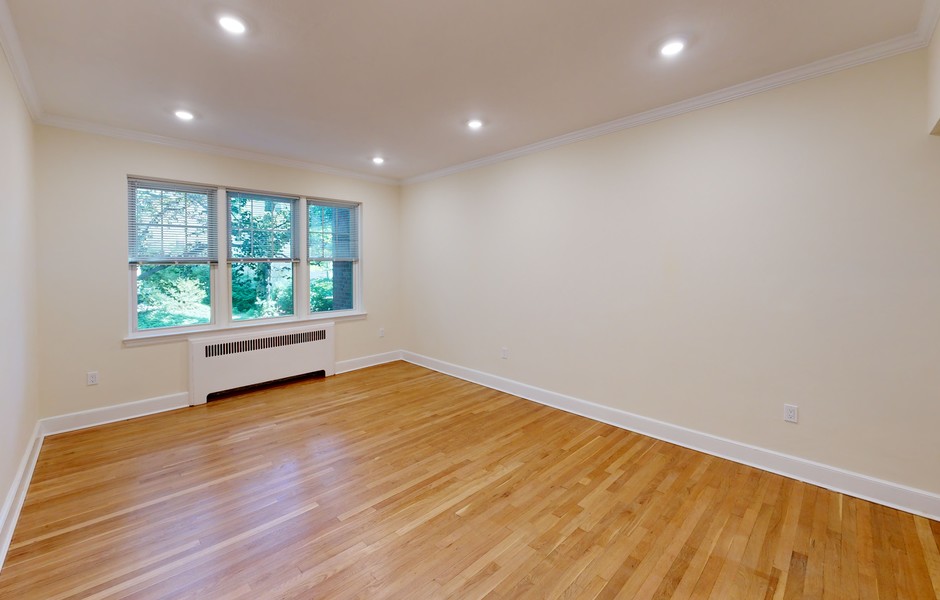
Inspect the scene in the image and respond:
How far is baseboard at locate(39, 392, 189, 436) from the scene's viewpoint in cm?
317

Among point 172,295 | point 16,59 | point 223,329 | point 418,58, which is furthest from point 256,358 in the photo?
A: point 418,58

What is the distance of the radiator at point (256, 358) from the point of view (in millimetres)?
3852

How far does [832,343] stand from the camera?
238 cm

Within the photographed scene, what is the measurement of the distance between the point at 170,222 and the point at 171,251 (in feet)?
0.93

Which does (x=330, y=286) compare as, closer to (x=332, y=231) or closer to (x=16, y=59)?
(x=332, y=231)

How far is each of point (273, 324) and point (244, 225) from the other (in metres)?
1.14

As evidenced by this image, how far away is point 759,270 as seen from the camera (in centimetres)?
261

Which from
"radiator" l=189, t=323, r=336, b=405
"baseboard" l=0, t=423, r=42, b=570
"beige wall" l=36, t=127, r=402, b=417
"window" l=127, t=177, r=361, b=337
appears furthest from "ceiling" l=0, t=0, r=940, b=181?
"baseboard" l=0, t=423, r=42, b=570

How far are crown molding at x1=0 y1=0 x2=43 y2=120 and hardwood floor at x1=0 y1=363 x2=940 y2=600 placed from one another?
250cm

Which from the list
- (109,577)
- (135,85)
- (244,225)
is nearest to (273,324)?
(244,225)

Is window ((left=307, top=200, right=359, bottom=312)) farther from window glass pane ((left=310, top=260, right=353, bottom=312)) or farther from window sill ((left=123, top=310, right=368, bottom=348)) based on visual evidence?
window sill ((left=123, top=310, right=368, bottom=348))

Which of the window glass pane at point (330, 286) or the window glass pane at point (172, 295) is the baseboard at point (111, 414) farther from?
the window glass pane at point (330, 286)

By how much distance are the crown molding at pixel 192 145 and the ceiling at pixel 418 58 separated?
0.02 meters

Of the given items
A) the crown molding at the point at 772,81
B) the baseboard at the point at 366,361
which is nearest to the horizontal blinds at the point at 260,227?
the baseboard at the point at 366,361
